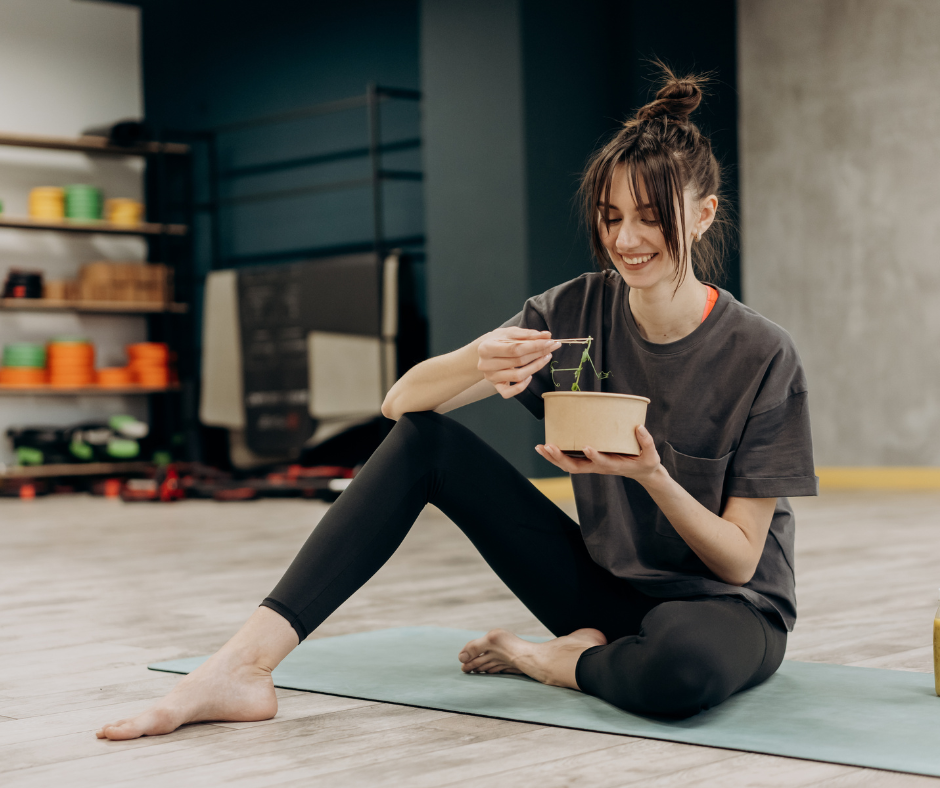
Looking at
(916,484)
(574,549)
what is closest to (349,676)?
(574,549)

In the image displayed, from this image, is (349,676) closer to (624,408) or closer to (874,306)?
(624,408)

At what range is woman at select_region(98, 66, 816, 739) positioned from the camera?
1413 mm

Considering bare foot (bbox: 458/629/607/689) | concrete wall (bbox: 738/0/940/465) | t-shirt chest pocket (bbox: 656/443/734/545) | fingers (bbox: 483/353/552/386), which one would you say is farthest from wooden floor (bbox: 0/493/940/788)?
concrete wall (bbox: 738/0/940/465)

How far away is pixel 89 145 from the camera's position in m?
6.61

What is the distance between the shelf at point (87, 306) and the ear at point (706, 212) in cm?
531

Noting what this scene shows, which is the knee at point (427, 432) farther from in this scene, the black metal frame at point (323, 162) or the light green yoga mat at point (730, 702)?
the black metal frame at point (323, 162)

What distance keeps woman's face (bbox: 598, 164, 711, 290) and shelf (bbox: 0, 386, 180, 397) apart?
526 cm

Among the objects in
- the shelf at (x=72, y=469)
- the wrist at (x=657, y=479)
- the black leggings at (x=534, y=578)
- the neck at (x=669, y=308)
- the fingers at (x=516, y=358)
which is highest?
the neck at (x=669, y=308)

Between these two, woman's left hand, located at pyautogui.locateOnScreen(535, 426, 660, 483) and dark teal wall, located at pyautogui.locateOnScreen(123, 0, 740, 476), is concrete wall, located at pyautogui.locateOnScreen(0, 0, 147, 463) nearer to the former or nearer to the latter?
dark teal wall, located at pyautogui.locateOnScreen(123, 0, 740, 476)

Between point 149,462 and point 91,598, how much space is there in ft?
13.0

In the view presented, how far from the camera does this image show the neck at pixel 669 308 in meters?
1.50

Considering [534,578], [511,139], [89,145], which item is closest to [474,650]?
[534,578]

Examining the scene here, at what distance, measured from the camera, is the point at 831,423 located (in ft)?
19.7

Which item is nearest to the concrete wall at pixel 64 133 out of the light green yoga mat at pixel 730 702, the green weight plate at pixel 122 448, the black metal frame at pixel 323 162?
the green weight plate at pixel 122 448
